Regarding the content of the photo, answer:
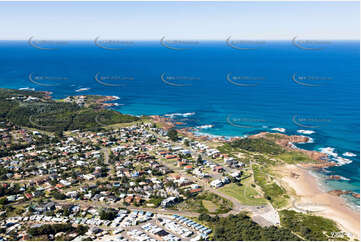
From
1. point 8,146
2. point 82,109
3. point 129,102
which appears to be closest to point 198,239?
point 8,146

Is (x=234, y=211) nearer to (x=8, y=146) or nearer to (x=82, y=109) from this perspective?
(x=8, y=146)

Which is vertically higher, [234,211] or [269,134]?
[269,134]
